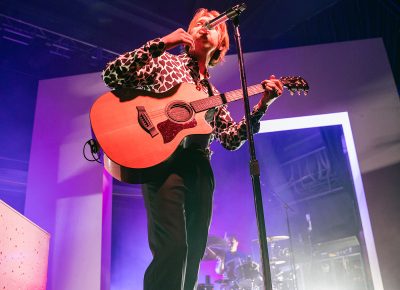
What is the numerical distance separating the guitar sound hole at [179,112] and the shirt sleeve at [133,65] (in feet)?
0.74

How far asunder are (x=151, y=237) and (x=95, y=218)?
1.62 metres

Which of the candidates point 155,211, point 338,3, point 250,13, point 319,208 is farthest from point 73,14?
point 319,208

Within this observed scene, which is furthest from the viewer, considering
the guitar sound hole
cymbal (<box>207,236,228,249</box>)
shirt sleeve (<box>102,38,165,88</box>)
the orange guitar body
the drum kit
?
the drum kit

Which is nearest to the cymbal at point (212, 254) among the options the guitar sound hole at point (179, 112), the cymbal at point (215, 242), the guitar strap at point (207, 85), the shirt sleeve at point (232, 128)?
the cymbal at point (215, 242)

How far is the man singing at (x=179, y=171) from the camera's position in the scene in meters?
1.68

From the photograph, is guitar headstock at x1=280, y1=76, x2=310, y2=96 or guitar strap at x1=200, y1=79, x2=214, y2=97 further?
guitar headstock at x1=280, y1=76, x2=310, y2=96

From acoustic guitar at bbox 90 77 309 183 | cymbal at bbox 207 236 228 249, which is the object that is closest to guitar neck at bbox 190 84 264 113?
acoustic guitar at bbox 90 77 309 183

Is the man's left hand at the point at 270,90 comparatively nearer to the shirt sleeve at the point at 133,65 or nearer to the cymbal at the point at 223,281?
the shirt sleeve at the point at 133,65

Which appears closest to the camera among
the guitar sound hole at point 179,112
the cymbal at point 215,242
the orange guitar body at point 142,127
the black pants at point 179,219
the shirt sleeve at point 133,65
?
the black pants at point 179,219

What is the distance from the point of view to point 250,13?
5.93 m

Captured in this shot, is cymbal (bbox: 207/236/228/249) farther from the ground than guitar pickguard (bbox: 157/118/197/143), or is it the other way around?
guitar pickguard (bbox: 157/118/197/143)

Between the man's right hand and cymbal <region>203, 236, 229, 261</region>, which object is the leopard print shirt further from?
cymbal <region>203, 236, 229, 261</region>

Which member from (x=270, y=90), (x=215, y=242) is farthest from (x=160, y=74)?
(x=215, y=242)

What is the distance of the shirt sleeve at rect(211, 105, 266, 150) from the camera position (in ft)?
7.57
